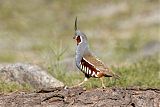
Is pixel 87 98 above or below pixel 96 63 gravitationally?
below

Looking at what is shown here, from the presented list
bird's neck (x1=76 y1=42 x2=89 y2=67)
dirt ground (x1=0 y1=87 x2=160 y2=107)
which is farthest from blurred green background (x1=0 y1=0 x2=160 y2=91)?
dirt ground (x1=0 y1=87 x2=160 y2=107)

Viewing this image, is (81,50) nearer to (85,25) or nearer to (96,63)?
(96,63)

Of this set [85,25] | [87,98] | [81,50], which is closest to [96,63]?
[81,50]

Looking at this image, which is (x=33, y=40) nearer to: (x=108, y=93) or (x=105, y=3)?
(x=105, y=3)

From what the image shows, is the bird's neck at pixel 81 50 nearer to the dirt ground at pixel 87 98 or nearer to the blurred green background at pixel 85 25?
the dirt ground at pixel 87 98

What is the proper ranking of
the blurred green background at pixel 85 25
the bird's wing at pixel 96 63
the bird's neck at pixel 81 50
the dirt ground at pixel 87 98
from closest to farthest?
1. the dirt ground at pixel 87 98
2. the bird's wing at pixel 96 63
3. the bird's neck at pixel 81 50
4. the blurred green background at pixel 85 25

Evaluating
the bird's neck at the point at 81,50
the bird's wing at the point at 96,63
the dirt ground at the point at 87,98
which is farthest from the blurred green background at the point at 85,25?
the dirt ground at the point at 87,98

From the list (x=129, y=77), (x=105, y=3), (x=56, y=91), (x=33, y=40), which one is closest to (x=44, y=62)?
(x=129, y=77)

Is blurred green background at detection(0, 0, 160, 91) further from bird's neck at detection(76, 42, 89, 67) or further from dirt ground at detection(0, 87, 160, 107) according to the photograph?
dirt ground at detection(0, 87, 160, 107)

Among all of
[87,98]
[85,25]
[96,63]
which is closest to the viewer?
[87,98]
